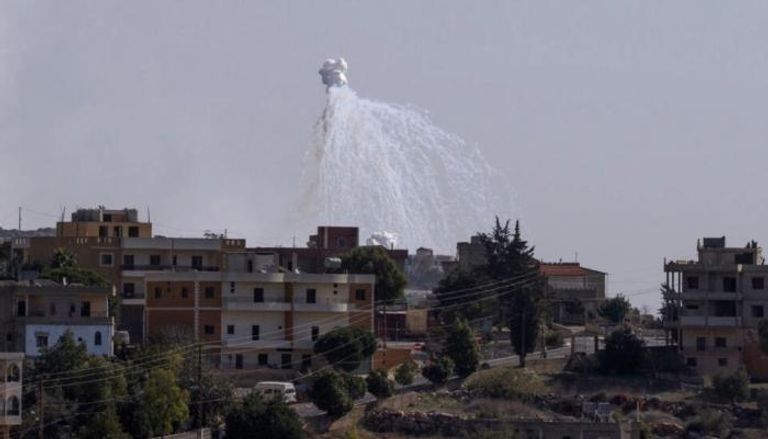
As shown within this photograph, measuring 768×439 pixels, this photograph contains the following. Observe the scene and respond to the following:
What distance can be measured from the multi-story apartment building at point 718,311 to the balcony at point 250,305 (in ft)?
42.2

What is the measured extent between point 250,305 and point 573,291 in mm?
23322

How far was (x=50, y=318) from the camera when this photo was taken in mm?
84188

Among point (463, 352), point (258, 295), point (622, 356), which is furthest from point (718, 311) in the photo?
point (258, 295)

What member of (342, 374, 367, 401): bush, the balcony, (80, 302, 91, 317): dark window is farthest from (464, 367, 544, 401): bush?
(80, 302, 91, 317): dark window

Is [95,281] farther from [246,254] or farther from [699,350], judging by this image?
[699,350]

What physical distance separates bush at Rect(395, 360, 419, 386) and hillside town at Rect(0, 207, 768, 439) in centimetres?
7

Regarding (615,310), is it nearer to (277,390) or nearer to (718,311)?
(718,311)

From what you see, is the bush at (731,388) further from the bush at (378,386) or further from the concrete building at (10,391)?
the concrete building at (10,391)

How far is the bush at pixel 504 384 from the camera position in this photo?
279ft

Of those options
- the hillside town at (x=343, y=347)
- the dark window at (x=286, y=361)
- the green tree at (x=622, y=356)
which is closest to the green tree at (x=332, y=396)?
the hillside town at (x=343, y=347)

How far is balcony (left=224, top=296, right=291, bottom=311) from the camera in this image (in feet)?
296

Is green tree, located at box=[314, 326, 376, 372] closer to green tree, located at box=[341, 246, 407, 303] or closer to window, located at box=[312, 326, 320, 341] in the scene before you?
window, located at box=[312, 326, 320, 341]

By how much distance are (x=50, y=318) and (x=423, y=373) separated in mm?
11342

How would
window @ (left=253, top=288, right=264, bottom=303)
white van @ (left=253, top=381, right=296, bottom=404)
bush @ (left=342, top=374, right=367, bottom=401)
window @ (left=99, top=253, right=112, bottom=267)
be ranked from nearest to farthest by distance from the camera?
white van @ (left=253, top=381, right=296, bottom=404) → bush @ (left=342, top=374, right=367, bottom=401) → window @ (left=253, top=288, right=264, bottom=303) → window @ (left=99, top=253, right=112, bottom=267)
